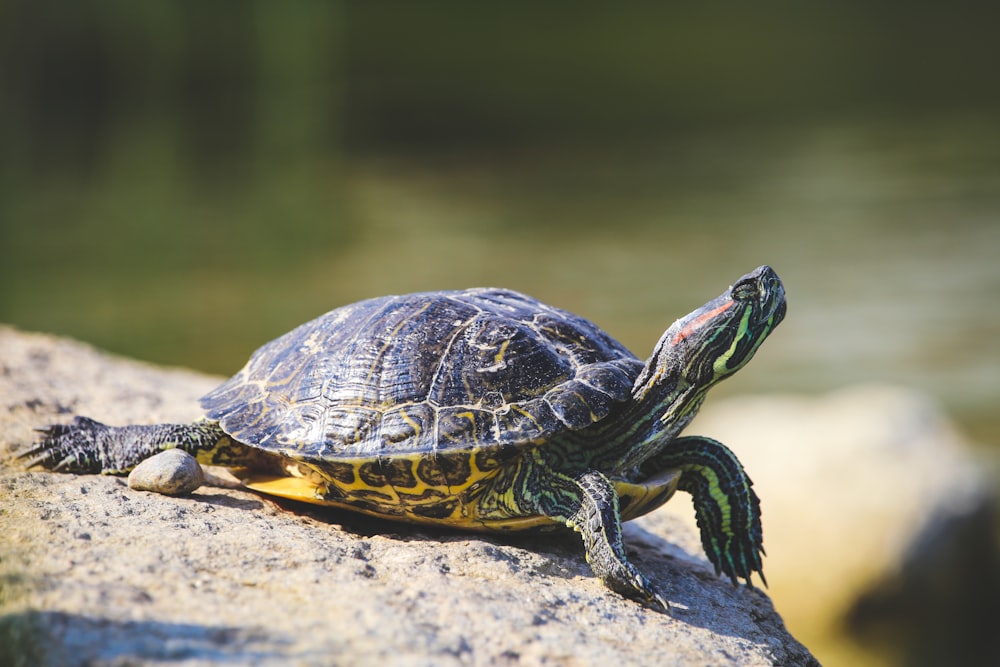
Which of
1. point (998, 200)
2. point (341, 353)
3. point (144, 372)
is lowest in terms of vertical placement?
point (144, 372)

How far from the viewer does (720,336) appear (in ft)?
13.4

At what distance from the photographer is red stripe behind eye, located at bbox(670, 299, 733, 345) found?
4.09 meters

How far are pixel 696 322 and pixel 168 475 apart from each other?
7.11 ft

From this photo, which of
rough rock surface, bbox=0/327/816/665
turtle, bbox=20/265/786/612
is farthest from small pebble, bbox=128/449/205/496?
turtle, bbox=20/265/786/612

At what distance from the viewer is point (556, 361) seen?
13.7ft

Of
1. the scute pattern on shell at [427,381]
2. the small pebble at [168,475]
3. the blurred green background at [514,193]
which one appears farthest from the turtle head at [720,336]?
the blurred green background at [514,193]

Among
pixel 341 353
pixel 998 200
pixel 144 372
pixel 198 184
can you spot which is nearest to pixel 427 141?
pixel 198 184

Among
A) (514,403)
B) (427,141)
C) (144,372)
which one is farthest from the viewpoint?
(427,141)

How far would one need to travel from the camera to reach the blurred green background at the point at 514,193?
13258mm

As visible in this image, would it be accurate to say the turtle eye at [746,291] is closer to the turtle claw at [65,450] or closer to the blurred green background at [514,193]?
the turtle claw at [65,450]

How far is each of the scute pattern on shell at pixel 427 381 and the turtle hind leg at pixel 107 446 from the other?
0.12 metres

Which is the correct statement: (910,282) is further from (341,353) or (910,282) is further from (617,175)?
(341,353)

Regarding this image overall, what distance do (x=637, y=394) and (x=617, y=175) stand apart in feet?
60.6

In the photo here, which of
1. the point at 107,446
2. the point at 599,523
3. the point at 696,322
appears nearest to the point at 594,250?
the point at 696,322
